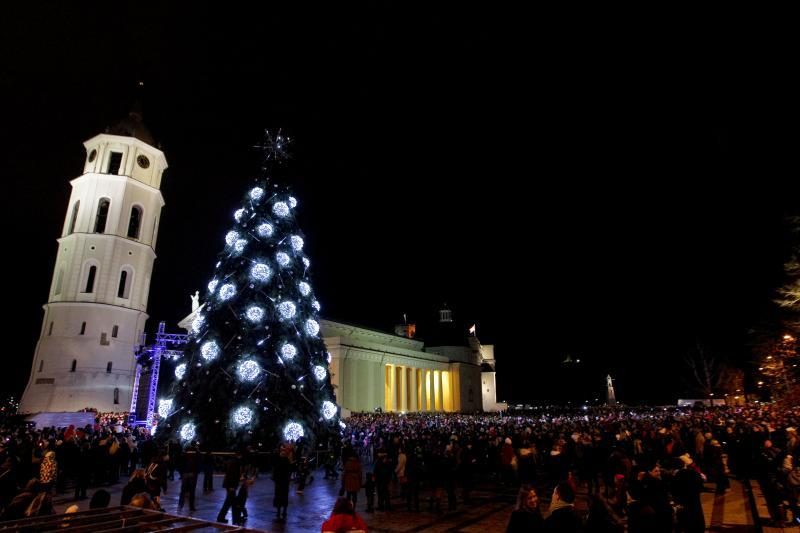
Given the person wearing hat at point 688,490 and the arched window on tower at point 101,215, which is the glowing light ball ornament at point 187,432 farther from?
the arched window on tower at point 101,215

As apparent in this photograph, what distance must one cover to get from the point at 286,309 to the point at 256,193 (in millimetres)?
5307

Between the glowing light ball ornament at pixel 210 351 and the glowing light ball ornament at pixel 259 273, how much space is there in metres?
2.87

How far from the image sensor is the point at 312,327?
18.1 metres

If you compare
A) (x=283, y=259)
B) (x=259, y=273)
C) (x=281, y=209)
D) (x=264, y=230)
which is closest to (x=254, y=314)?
(x=259, y=273)

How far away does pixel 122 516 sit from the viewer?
5.06 meters

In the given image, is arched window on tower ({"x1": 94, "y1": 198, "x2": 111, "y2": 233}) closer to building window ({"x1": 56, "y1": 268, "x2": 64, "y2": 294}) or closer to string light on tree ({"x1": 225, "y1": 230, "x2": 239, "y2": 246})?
building window ({"x1": 56, "y1": 268, "x2": 64, "y2": 294})

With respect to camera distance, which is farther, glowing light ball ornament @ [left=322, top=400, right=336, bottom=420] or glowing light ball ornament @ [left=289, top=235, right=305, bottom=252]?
glowing light ball ornament @ [left=289, top=235, right=305, bottom=252]

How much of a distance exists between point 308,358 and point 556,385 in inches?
4963

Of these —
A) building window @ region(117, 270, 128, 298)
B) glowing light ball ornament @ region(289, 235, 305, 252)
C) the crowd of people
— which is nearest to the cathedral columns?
building window @ region(117, 270, 128, 298)

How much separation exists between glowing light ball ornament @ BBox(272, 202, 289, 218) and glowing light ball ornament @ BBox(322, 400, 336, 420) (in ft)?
25.8

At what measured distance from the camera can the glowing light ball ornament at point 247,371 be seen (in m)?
15.8

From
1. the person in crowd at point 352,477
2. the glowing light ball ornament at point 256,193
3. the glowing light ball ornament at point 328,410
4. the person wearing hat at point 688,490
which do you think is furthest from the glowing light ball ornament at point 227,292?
the person wearing hat at point 688,490

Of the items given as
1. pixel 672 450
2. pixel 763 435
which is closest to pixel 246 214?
pixel 672 450

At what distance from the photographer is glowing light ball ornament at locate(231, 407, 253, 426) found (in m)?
15.2
